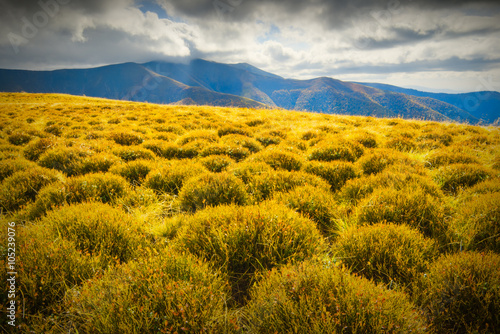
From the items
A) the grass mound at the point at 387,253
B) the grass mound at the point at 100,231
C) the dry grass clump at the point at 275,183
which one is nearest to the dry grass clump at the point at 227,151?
the dry grass clump at the point at 275,183

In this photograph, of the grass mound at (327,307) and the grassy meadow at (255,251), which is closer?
the grass mound at (327,307)

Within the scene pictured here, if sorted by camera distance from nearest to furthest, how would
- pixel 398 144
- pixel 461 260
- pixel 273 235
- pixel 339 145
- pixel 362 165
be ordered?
pixel 461 260 < pixel 273 235 < pixel 362 165 < pixel 339 145 < pixel 398 144

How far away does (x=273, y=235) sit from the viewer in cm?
350

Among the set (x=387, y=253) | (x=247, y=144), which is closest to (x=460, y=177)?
(x=387, y=253)

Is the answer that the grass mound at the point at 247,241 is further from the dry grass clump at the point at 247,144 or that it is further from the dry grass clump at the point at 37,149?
the dry grass clump at the point at 37,149

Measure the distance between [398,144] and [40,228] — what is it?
39.9ft

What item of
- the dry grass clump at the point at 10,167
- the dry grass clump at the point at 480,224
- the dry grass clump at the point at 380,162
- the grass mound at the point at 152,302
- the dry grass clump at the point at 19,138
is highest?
the dry grass clump at the point at 19,138

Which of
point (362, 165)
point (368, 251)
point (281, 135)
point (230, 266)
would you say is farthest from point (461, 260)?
point (281, 135)

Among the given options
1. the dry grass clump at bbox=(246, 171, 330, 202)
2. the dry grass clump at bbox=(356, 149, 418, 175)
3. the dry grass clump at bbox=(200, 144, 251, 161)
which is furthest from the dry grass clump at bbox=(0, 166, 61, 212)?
the dry grass clump at bbox=(356, 149, 418, 175)

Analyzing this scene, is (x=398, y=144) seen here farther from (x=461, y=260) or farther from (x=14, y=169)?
(x=14, y=169)

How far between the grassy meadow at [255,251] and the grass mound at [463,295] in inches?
0.6

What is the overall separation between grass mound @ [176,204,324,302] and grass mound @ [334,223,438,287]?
506mm

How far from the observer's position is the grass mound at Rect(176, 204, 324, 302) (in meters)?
3.24

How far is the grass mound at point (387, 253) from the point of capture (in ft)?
9.78
